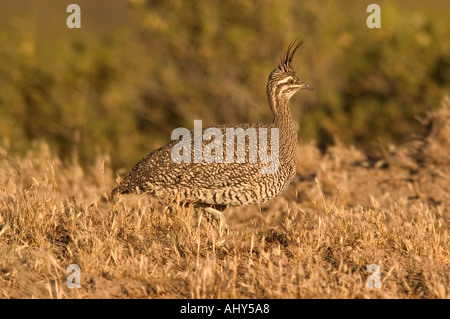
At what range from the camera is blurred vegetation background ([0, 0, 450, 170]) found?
60.0 ft

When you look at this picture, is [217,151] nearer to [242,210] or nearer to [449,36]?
[242,210]

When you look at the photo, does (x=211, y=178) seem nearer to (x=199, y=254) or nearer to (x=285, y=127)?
(x=285, y=127)

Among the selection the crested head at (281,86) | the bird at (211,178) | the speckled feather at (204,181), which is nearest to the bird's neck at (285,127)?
the crested head at (281,86)

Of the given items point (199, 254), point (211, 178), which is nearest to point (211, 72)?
point (211, 178)

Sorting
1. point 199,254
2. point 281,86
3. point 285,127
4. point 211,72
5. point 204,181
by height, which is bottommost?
point 199,254

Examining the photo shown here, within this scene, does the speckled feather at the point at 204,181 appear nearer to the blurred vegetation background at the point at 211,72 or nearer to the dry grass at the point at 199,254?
the dry grass at the point at 199,254

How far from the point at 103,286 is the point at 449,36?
1530 cm

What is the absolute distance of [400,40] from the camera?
721 inches

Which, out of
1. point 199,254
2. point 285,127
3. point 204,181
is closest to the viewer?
point 199,254

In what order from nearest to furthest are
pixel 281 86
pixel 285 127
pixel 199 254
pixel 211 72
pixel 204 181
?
pixel 199 254, pixel 204 181, pixel 285 127, pixel 281 86, pixel 211 72

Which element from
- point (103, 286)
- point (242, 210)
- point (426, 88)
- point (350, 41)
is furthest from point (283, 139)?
point (350, 41)

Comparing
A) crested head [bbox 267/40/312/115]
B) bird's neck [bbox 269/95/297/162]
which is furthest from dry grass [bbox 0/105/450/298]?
crested head [bbox 267/40/312/115]

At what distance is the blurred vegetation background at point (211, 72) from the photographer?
18.3 meters

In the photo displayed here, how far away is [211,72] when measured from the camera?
2027cm
